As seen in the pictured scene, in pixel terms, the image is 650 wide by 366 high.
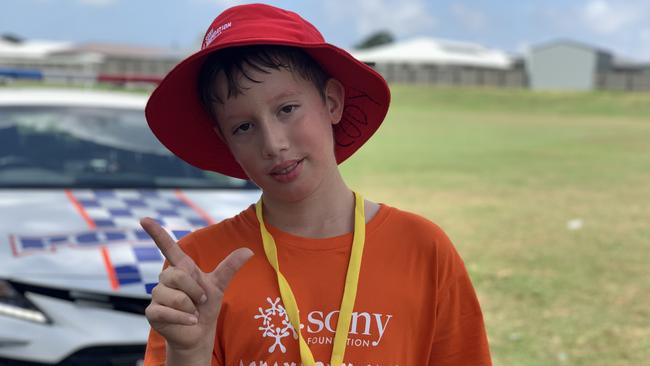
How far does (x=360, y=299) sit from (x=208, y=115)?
483mm

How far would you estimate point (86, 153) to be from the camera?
4434mm

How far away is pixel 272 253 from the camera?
1431mm

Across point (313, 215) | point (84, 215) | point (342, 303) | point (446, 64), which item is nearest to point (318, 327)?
point (342, 303)

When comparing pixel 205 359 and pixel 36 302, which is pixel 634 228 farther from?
pixel 205 359

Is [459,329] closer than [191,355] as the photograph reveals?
No

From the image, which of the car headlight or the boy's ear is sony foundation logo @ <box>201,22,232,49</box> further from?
the car headlight

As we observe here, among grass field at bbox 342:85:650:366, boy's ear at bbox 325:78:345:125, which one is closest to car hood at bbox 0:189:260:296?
boy's ear at bbox 325:78:345:125

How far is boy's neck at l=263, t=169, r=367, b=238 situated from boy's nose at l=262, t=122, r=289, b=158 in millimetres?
118

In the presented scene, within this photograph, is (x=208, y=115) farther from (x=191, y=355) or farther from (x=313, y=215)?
(x=191, y=355)

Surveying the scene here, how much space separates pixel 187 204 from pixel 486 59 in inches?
2792

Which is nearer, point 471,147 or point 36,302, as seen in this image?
point 36,302

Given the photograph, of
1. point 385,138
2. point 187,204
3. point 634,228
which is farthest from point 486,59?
point 187,204

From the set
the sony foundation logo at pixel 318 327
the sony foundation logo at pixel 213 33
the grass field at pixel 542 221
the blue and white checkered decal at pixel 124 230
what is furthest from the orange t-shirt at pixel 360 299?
the grass field at pixel 542 221

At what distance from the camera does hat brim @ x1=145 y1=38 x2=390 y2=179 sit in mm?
1509
